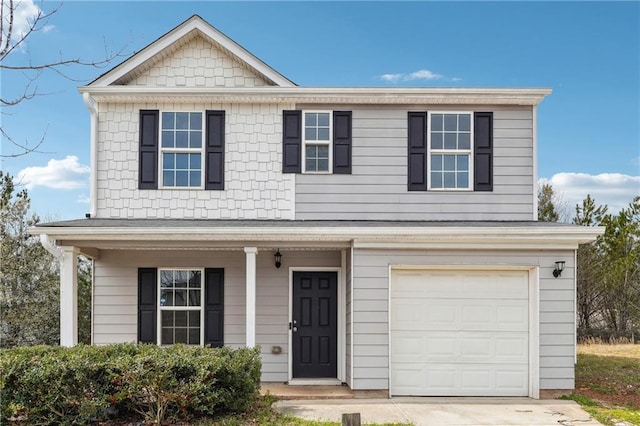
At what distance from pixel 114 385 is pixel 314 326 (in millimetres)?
3906

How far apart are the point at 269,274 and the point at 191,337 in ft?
5.86

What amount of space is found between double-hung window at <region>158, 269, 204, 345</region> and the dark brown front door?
171 centimetres

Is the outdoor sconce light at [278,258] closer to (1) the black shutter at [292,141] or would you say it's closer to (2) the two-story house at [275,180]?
(2) the two-story house at [275,180]

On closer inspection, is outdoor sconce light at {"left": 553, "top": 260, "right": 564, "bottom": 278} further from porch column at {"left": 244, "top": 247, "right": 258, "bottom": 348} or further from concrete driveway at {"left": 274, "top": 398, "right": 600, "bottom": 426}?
porch column at {"left": 244, "top": 247, "right": 258, "bottom": 348}

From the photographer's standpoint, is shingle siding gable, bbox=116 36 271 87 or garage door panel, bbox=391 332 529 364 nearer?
garage door panel, bbox=391 332 529 364

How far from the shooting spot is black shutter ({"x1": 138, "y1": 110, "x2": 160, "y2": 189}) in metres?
9.68

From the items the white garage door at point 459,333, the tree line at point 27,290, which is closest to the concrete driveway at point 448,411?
the white garage door at point 459,333

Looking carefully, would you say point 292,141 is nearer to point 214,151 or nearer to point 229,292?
point 214,151

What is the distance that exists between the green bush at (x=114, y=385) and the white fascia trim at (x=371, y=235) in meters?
1.95

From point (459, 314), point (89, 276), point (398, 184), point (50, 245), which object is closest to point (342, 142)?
point (398, 184)

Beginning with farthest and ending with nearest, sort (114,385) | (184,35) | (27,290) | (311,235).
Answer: (27,290)
(184,35)
(311,235)
(114,385)

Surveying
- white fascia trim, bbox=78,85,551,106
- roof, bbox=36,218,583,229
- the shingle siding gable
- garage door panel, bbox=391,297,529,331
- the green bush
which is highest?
the shingle siding gable

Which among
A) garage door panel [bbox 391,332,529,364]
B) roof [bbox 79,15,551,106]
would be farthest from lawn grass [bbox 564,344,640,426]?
roof [bbox 79,15,551,106]

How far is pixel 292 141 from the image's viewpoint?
978cm
